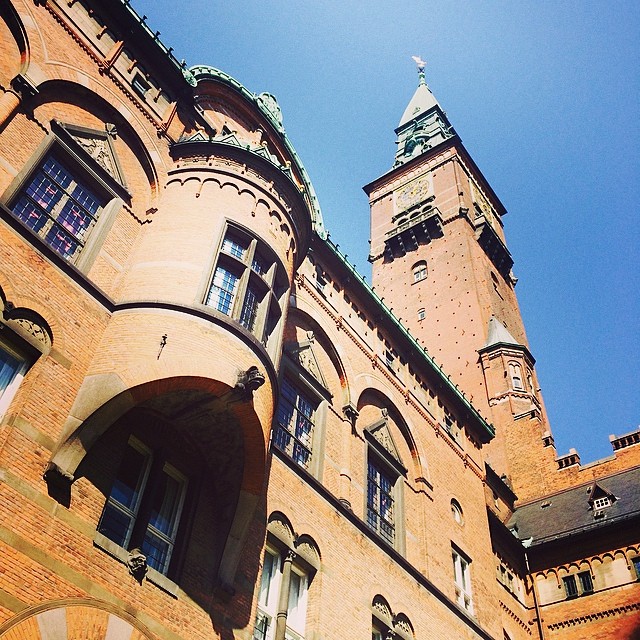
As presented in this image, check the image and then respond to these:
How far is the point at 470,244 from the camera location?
180ft

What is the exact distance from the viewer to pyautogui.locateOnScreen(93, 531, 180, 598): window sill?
424 inches

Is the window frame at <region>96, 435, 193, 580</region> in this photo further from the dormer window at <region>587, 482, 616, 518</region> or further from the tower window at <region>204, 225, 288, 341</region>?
the dormer window at <region>587, 482, 616, 518</region>

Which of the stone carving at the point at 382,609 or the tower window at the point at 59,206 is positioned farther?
the stone carving at the point at 382,609

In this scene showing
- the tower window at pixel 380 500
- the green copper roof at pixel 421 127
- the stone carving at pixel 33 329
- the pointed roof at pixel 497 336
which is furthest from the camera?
the green copper roof at pixel 421 127

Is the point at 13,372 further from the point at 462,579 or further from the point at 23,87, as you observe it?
the point at 462,579

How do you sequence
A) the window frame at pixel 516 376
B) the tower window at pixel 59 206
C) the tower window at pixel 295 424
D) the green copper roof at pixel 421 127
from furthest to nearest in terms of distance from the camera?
the green copper roof at pixel 421 127, the window frame at pixel 516 376, the tower window at pixel 295 424, the tower window at pixel 59 206

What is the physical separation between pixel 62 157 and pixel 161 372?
16.6 ft

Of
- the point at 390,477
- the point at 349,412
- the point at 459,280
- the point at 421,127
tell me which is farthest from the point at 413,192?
the point at 349,412

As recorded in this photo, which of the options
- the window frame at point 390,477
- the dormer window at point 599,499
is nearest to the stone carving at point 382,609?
the window frame at point 390,477

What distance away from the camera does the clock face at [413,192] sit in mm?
60916

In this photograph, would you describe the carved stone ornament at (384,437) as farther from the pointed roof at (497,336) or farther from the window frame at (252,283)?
→ the pointed roof at (497,336)

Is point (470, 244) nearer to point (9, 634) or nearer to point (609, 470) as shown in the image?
point (609, 470)

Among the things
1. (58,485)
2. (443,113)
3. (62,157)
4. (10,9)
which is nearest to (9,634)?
(58,485)

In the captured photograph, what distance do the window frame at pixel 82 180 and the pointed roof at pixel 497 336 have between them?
3605cm
